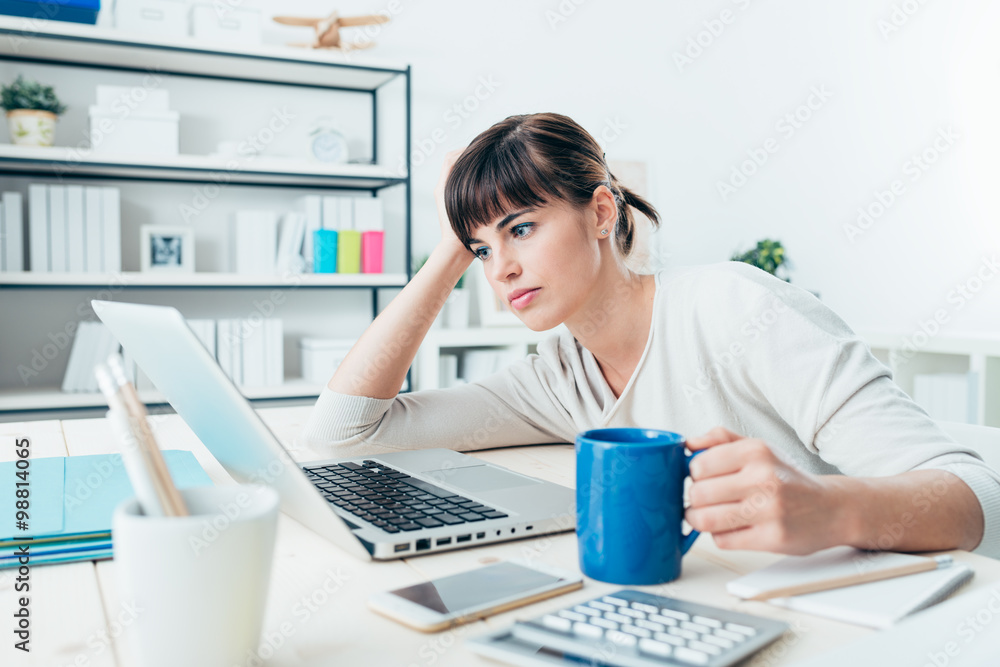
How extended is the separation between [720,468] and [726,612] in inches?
4.5

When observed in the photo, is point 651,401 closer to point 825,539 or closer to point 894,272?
point 825,539

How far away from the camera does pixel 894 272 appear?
3.18 m

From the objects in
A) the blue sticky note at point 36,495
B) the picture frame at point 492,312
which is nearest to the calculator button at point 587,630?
the blue sticky note at point 36,495

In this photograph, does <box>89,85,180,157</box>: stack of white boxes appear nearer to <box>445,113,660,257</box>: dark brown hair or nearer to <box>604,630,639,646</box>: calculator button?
<box>445,113,660,257</box>: dark brown hair

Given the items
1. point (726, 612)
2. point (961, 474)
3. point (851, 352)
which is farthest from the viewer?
point (851, 352)

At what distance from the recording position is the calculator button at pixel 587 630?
432 mm

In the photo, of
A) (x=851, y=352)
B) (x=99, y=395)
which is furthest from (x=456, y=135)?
(x=851, y=352)

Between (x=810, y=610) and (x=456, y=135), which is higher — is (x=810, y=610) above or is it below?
below

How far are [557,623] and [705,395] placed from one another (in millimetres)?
653

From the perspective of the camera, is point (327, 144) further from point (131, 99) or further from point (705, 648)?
point (705, 648)

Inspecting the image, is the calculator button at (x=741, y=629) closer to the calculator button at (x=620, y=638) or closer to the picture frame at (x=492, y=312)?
the calculator button at (x=620, y=638)

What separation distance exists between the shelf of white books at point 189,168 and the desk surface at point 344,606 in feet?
6.41

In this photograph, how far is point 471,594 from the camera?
1.69 feet

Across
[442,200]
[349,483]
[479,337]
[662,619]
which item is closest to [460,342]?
[479,337]
